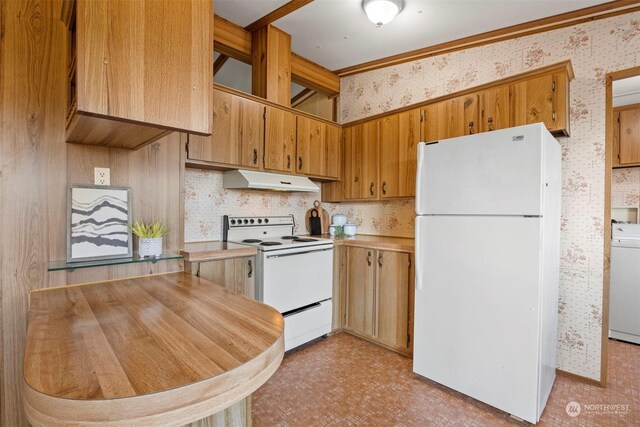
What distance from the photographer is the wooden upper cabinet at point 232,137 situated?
7.64 ft

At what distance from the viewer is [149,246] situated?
5.37ft

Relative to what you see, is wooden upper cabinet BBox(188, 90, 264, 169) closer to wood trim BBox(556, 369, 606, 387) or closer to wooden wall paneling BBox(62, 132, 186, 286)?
wooden wall paneling BBox(62, 132, 186, 286)

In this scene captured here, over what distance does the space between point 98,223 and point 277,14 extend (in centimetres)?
206

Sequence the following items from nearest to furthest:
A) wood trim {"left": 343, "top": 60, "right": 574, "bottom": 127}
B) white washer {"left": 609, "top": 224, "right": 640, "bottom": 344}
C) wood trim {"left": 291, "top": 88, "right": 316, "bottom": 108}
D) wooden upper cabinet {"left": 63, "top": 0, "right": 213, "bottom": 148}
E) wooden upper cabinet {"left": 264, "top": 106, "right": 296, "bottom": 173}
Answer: wooden upper cabinet {"left": 63, "top": 0, "right": 213, "bottom": 148}
wood trim {"left": 343, "top": 60, "right": 574, "bottom": 127}
wooden upper cabinet {"left": 264, "top": 106, "right": 296, "bottom": 173}
white washer {"left": 609, "top": 224, "right": 640, "bottom": 344}
wood trim {"left": 291, "top": 88, "right": 316, "bottom": 108}

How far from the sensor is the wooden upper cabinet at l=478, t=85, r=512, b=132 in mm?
2229

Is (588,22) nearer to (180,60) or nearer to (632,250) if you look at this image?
(632,250)

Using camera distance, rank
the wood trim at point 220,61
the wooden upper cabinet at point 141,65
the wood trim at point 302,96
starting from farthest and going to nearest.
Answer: the wood trim at point 302,96 → the wood trim at point 220,61 → the wooden upper cabinet at point 141,65

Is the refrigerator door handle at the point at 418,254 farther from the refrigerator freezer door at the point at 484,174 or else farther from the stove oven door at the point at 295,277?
the stove oven door at the point at 295,277

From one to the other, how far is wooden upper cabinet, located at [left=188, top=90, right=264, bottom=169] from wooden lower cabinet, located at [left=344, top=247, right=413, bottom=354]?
4.29 ft

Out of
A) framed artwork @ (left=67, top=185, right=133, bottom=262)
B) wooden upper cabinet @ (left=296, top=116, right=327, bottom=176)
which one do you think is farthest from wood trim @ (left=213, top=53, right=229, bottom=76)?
framed artwork @ (left=67, top=185, right=133, bottom=262)

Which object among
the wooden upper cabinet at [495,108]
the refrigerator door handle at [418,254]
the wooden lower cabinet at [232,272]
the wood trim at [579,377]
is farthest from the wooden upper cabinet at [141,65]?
the wood trim at [579,377]

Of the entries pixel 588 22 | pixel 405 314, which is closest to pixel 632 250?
pixel 588 22

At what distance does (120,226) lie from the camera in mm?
1659

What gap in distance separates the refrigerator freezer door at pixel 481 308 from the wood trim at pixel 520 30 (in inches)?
65.7
